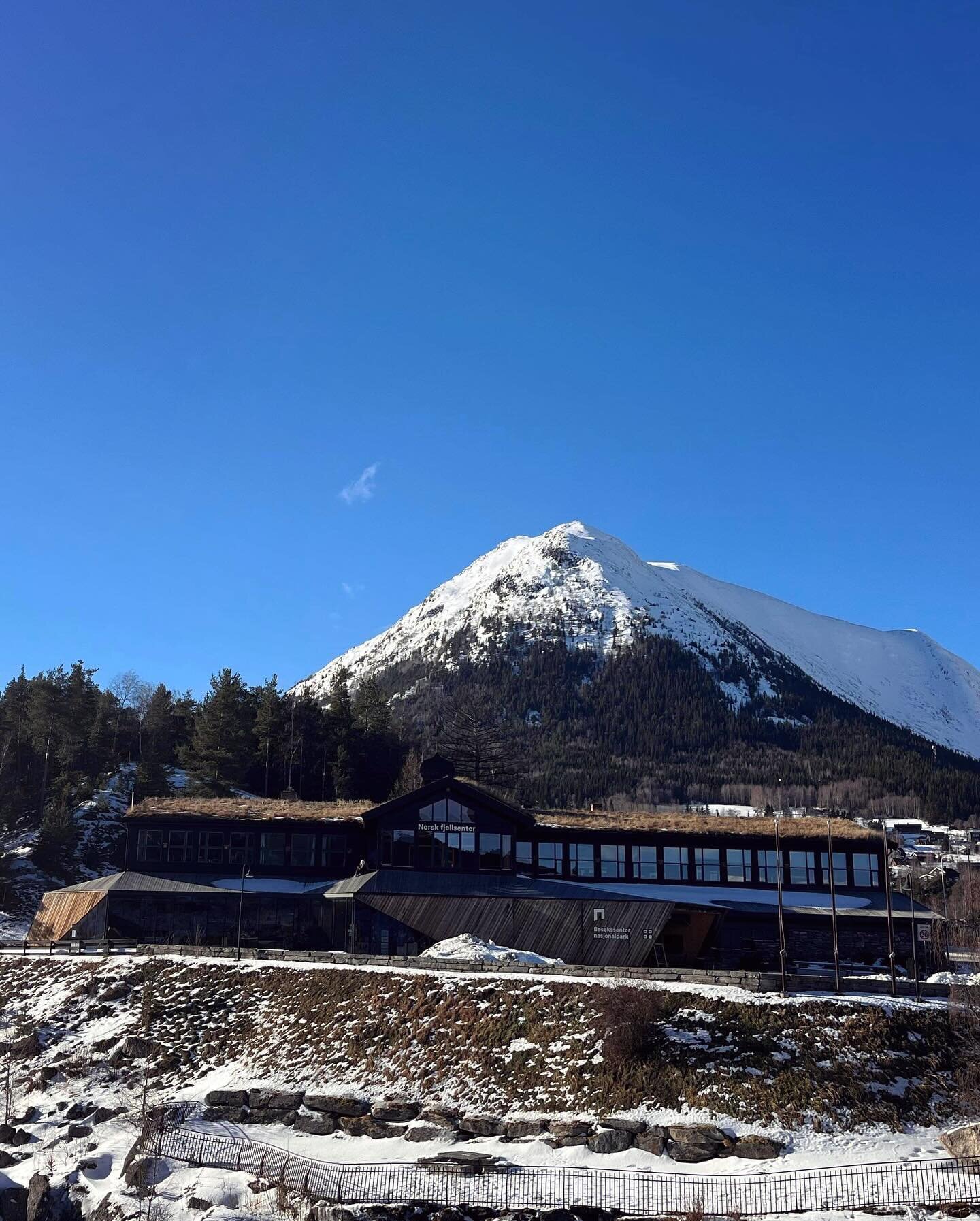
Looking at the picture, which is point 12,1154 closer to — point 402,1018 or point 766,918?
point 402,1018

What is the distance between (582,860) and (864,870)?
632 inches

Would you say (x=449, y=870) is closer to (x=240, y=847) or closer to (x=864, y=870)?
(x=240, y=847)

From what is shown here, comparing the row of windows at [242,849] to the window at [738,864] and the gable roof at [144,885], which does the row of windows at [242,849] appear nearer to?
the gable roof at [144,885]

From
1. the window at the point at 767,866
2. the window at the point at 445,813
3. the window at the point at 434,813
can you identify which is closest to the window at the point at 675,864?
the window at the point at 767,866

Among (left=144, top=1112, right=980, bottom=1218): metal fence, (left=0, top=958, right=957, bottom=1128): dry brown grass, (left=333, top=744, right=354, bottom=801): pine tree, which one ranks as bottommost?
(left=144, top=1112, right=980, bottom=1218): metal fence

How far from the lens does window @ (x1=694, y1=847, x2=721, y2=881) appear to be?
66.9 meters

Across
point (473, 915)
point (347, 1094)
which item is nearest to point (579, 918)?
point (473, 915)

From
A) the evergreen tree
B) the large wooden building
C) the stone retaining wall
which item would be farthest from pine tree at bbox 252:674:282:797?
the stone retaining wall

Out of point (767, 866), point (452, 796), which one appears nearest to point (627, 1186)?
point (452, 796)

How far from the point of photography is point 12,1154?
38.2m

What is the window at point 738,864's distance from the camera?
66812mm

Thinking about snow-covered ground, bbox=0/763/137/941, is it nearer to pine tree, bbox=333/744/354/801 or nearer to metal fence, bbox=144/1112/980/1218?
pine tree, bbox=333/744/354/801

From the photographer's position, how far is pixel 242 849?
2645 inches

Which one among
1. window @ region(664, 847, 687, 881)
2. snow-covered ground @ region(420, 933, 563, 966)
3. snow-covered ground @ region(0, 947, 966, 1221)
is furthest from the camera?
window @ region(664, 847, 687, 881)
